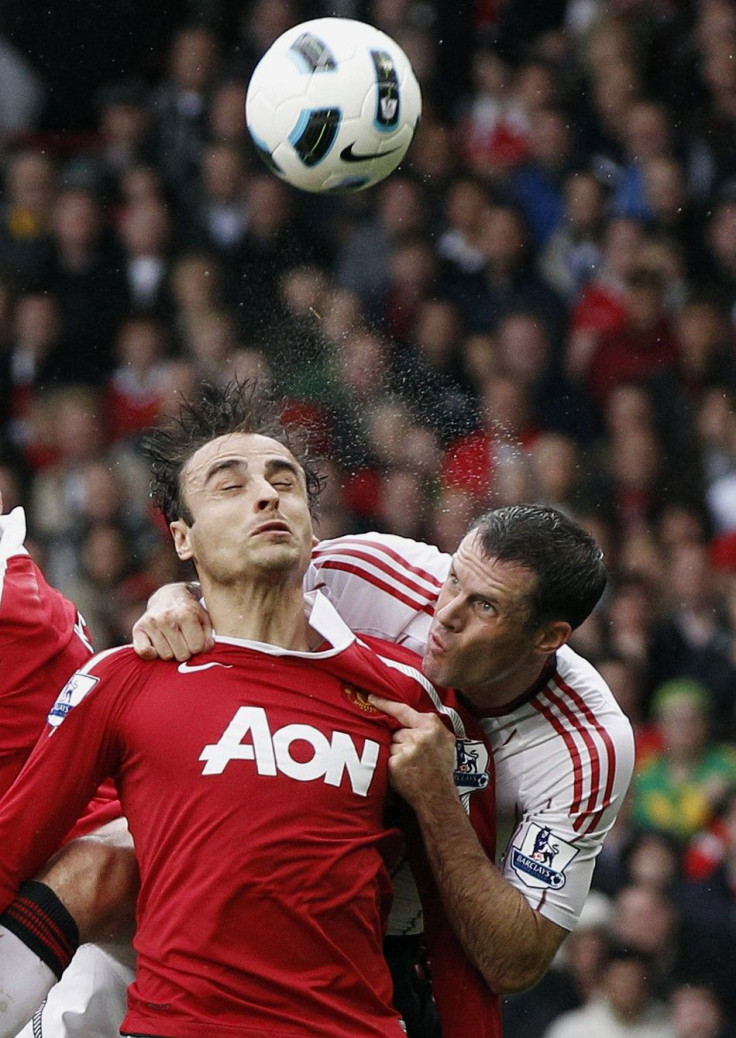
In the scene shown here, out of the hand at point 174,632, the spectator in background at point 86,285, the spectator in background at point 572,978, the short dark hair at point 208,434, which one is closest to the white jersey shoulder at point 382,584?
the short dark hair at point 208,434

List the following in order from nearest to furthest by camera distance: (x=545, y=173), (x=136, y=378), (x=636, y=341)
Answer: (x=636, y=341)
(x=545, y=173)
(x=136, y=378)

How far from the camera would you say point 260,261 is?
25.8ft

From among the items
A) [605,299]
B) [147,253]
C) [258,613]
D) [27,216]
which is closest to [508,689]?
[258,613]

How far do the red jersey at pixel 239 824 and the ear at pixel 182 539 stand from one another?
227 mm

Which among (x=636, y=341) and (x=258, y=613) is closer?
(x=258, y=613)

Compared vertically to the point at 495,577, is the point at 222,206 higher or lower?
higher

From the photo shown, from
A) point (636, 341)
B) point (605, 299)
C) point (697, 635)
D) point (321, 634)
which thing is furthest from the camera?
point (605, 299)

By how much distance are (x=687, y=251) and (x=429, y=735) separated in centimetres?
399

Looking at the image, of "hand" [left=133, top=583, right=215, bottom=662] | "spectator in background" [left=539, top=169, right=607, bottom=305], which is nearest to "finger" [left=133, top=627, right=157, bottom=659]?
"hand" [left=133, top=583, right=215, bottom=662]

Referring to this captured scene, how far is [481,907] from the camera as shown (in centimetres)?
344

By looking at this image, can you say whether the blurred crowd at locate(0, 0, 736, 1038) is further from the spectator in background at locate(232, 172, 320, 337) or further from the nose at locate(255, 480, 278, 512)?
the nose at locate(255, 480, 278, 512)

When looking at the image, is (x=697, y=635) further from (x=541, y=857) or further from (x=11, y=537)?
(x=11, y=537)

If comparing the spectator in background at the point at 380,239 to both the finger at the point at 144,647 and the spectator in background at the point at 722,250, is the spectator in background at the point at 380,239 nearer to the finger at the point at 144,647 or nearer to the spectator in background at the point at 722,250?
the spectator in background at the point at 722,250

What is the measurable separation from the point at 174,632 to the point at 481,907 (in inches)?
32.5
